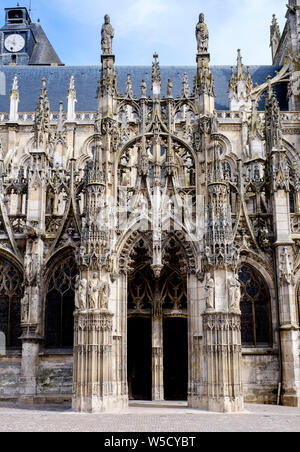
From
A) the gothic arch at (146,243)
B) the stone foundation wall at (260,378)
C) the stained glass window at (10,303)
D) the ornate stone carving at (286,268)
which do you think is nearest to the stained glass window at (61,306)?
the stained glass window at (10,303)

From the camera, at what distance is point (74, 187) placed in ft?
62.0

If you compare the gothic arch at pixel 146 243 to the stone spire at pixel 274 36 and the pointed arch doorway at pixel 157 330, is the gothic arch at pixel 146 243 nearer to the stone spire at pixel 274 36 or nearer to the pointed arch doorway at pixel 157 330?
the pointed arch doorway at pixel 157 330

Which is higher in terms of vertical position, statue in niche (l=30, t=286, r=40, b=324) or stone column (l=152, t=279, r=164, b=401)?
statue in niche (l=30, t=286, r=40, b=324)

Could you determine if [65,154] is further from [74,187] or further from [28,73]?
[74,187]

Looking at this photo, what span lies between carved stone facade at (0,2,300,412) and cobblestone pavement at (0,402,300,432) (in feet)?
3.22

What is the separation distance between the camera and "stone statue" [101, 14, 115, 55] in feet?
60.6

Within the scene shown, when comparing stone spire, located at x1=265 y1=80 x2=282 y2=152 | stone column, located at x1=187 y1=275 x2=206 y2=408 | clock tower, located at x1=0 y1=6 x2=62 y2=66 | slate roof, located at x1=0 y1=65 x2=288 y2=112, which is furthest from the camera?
clock tower, located at x1=0 y1=6 x2=62 y2=66

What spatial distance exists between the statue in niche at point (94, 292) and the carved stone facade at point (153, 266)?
0.09 feet

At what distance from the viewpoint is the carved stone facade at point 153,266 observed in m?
15.2

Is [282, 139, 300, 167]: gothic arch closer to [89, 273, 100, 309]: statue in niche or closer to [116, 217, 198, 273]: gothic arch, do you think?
[116, 217, 198, 273]: gothic arch

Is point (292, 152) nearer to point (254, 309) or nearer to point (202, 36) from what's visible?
point (202, 36)

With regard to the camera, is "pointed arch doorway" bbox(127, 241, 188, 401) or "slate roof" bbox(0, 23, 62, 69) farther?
"slate roof" bbox(0, 23, 62, 69)

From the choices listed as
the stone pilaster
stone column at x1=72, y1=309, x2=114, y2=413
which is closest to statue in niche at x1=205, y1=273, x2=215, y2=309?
the stone pilaster

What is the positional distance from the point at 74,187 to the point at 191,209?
4.32 meters
